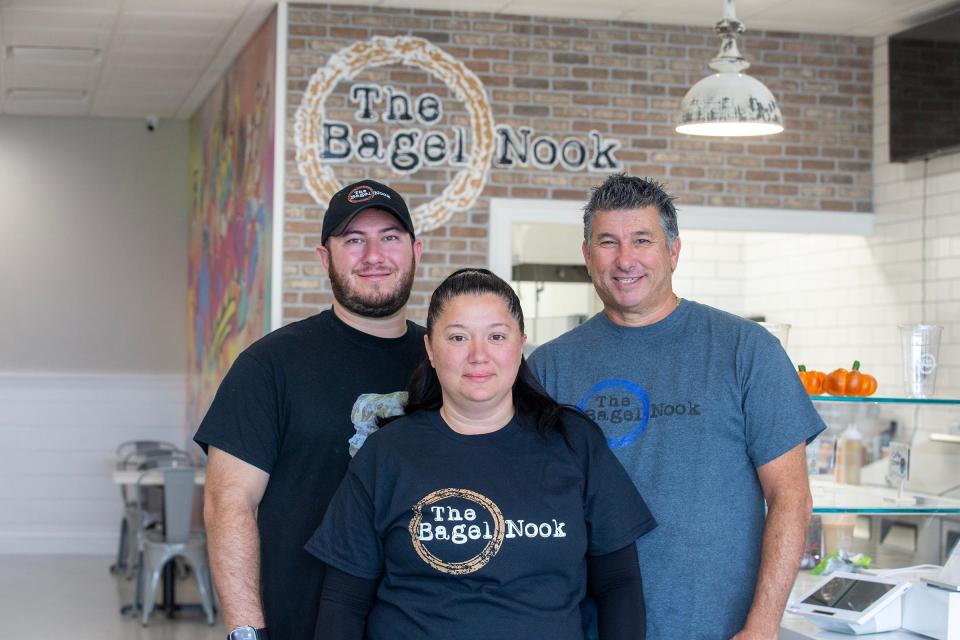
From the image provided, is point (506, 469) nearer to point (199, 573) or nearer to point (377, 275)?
point (377, 275)

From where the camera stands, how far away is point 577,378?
2479 millimetres

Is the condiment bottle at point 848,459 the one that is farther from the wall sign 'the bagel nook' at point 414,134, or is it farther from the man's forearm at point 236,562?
the wall sign 'the bagel nook' at point 414,134

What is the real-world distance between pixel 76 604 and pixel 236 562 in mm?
5713

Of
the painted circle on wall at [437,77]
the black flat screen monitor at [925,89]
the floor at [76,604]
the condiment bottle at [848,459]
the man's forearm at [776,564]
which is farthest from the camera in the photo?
the floor at [76,604]

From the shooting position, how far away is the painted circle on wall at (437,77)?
5.84 meters

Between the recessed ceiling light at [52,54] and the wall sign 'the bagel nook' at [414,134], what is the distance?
6.39 feet

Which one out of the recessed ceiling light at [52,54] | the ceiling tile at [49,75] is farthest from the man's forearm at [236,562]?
the ceiling tile at [49,75]

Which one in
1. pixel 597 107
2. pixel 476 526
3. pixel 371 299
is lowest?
pixel 476 526

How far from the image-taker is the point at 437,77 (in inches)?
235

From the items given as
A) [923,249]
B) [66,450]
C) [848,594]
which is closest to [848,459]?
[848,594]

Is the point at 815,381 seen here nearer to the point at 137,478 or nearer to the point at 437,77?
the point at 437,77

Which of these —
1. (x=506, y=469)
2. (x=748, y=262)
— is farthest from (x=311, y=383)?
(x=748, y=262)

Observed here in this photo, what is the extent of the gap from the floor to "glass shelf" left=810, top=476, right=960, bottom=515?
4223 mm

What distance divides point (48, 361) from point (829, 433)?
732 cm
